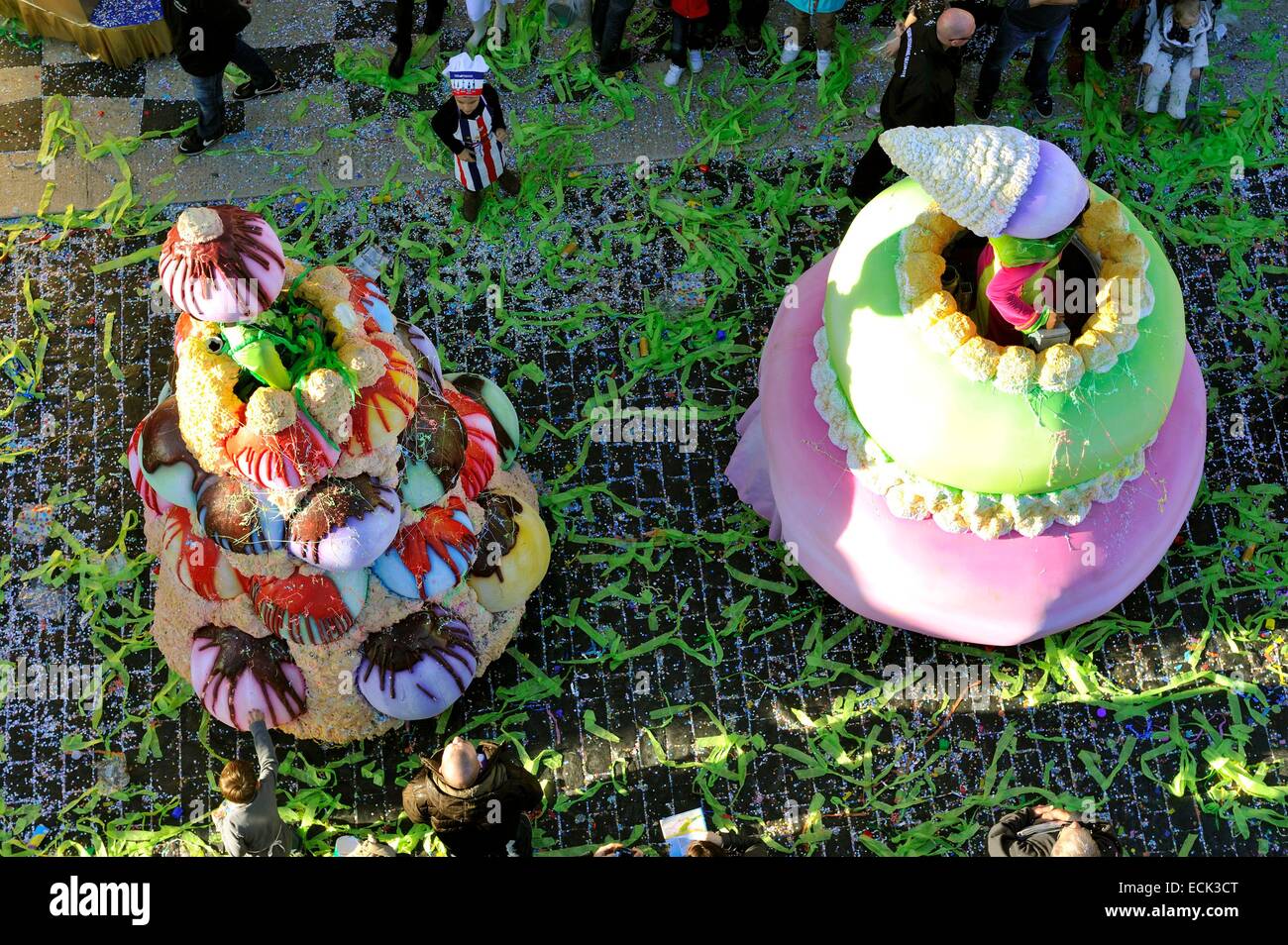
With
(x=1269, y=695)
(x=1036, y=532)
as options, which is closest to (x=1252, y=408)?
(x=1269, y=695)

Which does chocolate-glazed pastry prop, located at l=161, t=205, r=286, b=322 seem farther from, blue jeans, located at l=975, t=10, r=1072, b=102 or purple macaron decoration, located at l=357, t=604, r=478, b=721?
blue jeans, located at l=975, t=10, r=1072, b=102

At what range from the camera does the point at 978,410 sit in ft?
15.6

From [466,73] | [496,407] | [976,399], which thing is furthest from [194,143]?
[976,399]

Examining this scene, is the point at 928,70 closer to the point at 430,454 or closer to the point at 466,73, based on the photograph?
the point at 466,73

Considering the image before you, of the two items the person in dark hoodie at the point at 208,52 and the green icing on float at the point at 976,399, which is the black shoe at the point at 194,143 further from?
the green icing on float at the point at 976,399

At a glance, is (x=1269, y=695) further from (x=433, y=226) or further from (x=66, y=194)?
(x=66, y=194)

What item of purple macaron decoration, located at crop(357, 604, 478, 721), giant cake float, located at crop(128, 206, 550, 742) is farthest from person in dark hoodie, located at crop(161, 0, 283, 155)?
purple macaron decoration, located at crop(357, 604, 478, 721)

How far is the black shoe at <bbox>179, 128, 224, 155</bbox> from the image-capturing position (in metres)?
6.87

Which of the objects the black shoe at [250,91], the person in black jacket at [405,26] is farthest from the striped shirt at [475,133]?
the black shoe at [250,91]

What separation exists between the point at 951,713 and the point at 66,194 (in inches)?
181

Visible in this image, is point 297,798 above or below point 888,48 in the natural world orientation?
below

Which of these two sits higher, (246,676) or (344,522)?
(344,522)

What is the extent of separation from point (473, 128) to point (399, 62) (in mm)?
1013

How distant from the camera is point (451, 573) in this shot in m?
5.12
